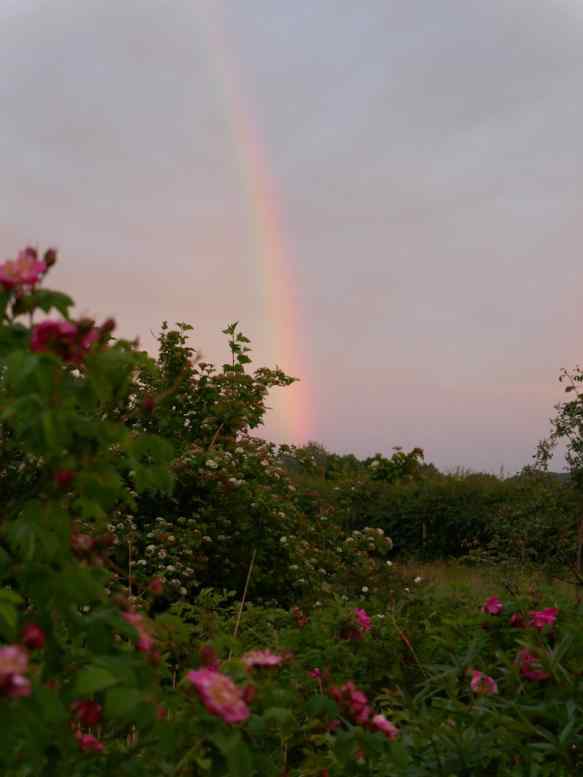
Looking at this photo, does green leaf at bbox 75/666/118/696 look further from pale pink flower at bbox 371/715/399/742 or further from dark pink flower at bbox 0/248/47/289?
dark pink flower at bbox 0/248/47/289

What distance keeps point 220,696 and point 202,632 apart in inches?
117

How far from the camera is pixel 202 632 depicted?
4910 millimetres

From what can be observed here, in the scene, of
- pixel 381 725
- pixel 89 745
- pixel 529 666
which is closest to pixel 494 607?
pixel 529 666

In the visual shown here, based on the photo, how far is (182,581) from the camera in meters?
8.38

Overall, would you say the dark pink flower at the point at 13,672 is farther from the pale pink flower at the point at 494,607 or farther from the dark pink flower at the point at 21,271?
the pale pink flower at the point at 494,607

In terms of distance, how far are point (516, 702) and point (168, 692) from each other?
1732 millimetres

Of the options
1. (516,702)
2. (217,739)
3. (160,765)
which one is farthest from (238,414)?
(217,739)

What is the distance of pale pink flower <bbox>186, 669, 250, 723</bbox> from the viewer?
2008 mm

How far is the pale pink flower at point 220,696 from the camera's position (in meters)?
2.01

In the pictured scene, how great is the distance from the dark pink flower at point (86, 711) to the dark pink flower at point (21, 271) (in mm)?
1041

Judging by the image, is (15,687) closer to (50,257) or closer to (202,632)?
(50,257)

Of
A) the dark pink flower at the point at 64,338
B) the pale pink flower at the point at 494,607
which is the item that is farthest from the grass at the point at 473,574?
the dark pink flower at the point at 64,338

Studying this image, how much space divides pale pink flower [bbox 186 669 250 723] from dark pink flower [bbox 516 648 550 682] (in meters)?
2.07

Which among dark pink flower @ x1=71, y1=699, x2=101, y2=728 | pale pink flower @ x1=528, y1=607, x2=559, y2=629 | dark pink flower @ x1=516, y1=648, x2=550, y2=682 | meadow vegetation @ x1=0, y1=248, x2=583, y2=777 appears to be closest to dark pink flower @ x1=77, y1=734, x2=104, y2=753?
meadow vegetation @ x1=0, y1=248, x2=583, y2=777
